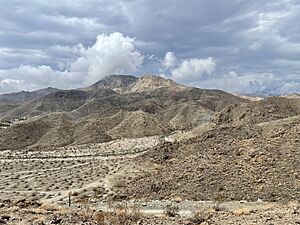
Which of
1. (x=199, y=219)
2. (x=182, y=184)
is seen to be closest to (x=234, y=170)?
(x=182, y=184)

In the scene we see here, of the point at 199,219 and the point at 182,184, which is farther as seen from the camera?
the point at 182,184

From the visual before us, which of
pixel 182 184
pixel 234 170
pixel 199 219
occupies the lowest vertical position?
pixel 182 184

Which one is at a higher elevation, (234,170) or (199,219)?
(234,170)

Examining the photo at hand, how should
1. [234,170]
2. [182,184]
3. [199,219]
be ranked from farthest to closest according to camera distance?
1. [234,170]
2. [182,184]
3. [199,219]

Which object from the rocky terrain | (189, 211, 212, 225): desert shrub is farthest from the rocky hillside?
(189, 211, 212, 225): desert shrub

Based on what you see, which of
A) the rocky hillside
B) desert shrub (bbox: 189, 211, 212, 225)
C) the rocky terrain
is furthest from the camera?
the rocky hillside

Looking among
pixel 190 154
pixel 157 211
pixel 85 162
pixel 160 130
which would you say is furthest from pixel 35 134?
pixel 157 211

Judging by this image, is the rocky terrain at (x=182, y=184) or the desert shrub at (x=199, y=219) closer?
the desert shrub at (x=199, y=219)

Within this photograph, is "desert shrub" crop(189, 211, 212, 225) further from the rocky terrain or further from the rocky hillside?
the rocky hillside

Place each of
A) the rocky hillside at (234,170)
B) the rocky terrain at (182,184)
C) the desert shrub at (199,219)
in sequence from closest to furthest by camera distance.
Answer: the desert shrub at (199,219)
the rocky terrain at (182,184)
the rocky hillside at (234,170)

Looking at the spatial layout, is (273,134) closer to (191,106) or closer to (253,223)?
(253,223)

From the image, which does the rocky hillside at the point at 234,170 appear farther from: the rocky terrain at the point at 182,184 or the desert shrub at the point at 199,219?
the desert shrub at the point at 199,219

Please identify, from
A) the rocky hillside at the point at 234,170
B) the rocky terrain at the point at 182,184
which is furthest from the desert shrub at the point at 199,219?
the rocky hillside at the point at 234,170

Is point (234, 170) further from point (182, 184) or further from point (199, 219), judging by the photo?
point (199, 219)
